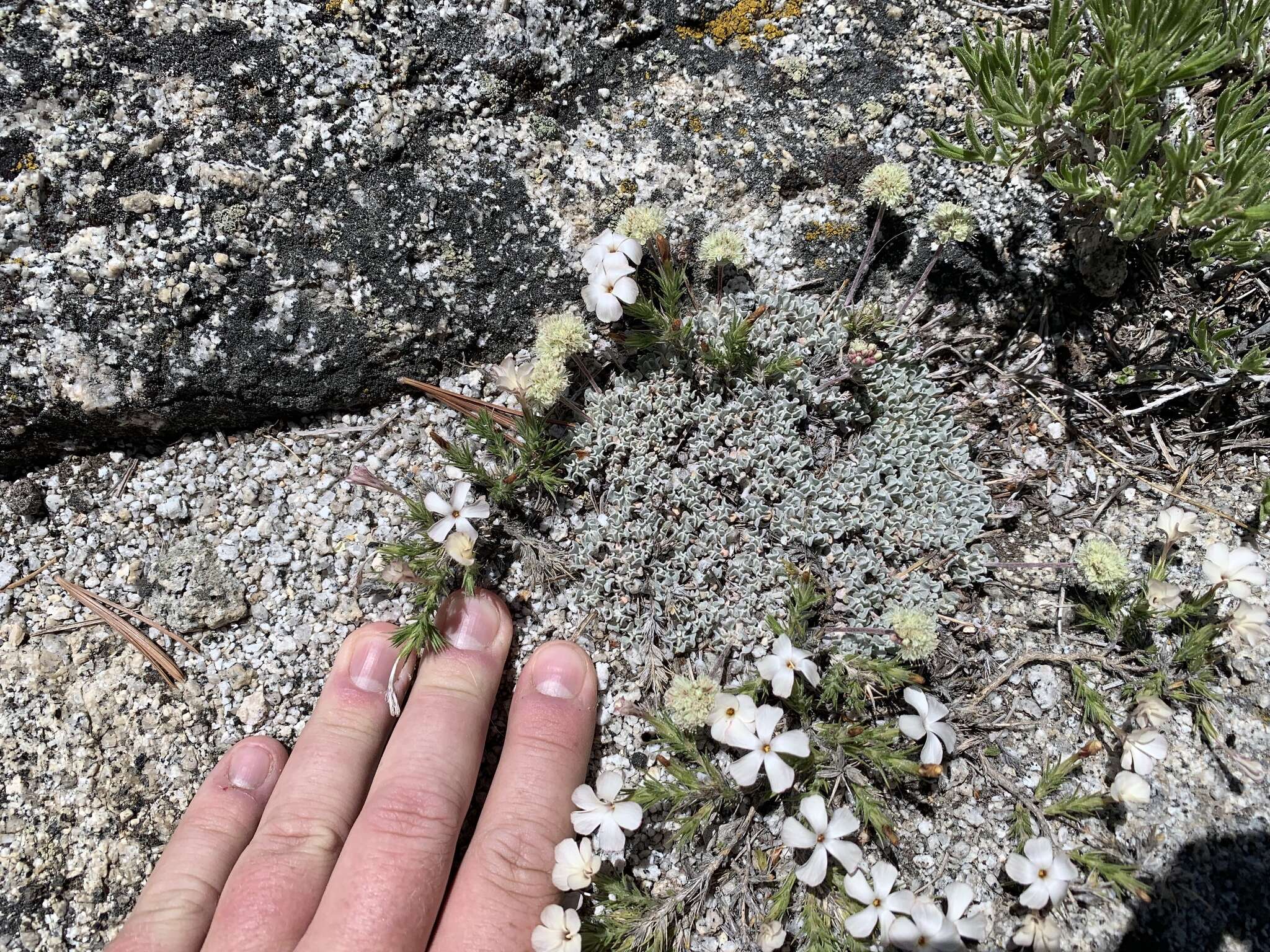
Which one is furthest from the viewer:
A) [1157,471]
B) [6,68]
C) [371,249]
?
[1157,471]

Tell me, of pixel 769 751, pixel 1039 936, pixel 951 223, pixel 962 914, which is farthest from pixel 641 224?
pixel 1039 936

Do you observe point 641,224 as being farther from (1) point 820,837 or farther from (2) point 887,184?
(1) point 820,837

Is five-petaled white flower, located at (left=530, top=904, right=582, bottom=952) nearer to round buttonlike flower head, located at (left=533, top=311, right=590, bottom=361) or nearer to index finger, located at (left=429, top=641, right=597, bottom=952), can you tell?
index finger, located at (left=429, top=641, right=597, bottom=952)

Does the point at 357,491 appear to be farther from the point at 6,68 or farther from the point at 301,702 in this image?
the point at 6,68

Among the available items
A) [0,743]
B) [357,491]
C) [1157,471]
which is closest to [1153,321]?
[1157,471]

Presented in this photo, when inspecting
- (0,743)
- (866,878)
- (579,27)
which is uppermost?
(579,27)

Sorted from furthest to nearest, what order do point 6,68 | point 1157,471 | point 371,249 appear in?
point 1157,471, point 371,249, point 6,68

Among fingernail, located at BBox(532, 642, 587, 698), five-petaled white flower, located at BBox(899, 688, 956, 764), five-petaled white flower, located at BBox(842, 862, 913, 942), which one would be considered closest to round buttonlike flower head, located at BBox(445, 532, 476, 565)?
fingernail, located at BBox(532, 642, 587, 698)
